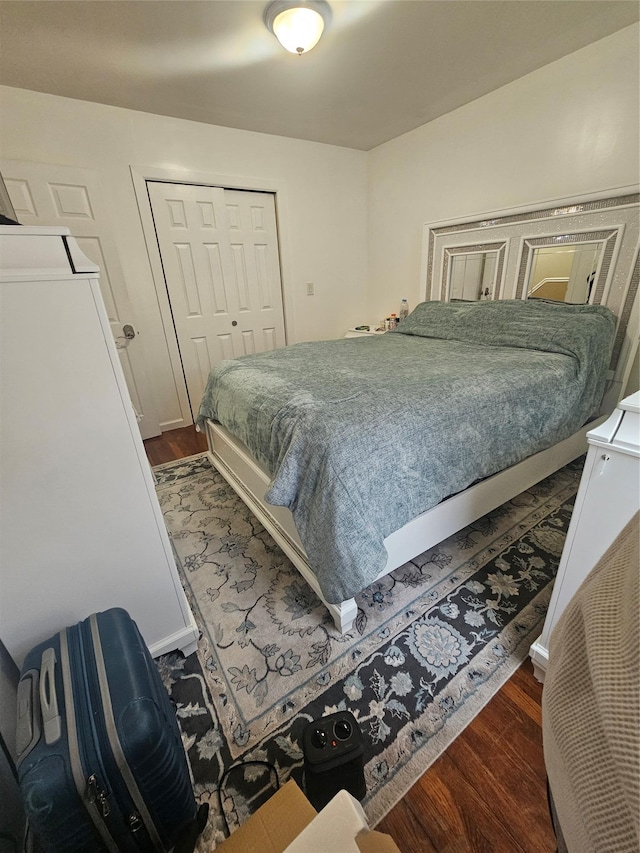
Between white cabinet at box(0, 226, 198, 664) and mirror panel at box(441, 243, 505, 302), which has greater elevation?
mirror panel at box(441, 243, 505, 302)

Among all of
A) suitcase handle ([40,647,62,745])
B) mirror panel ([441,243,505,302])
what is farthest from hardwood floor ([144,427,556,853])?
mirror panel ([441,243,505,302])

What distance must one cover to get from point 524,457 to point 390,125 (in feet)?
10.1

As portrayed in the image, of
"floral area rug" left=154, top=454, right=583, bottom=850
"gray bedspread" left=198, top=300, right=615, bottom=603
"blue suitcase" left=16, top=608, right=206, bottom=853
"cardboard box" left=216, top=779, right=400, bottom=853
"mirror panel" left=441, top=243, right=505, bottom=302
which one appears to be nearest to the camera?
"cardboard box" left=216, top=779, right=400, bottom=853

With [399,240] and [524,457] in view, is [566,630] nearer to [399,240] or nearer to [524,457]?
[524,457]

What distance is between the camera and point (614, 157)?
2041 mm

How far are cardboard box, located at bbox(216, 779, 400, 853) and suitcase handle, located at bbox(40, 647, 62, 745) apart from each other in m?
0.39

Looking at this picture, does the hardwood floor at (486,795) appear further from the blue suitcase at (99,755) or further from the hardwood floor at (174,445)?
the hardwood floor at (174,445)

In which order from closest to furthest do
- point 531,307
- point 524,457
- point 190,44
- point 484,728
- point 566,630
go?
point 566,630
point 484,728
point 524,457
point 190,44
point 531,307

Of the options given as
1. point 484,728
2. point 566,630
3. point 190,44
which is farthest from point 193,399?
point 566,630

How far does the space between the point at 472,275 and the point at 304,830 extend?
324 centimetres

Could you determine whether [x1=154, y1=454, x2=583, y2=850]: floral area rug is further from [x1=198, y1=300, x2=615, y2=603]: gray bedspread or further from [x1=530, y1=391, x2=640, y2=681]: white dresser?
[x1=530, y1=391, x2=640, y2=681]: white dresser

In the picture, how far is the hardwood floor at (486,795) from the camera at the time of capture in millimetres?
780

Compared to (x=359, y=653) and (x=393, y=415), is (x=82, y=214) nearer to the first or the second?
(x=393, y=415)

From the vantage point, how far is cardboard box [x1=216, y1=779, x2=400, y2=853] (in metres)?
0.42
